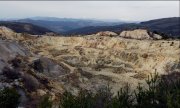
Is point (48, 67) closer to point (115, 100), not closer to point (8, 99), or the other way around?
point (8, 99)

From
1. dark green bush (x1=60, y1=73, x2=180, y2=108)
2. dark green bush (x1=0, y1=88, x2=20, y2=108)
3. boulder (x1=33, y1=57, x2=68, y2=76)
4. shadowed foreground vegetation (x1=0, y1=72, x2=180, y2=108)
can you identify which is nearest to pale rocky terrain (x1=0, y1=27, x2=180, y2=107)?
boulder (x1=33, y1=57, x2=68, y2=76)

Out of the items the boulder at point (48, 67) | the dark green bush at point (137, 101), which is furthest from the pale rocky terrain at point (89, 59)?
the dark green bush at point (137, 101)

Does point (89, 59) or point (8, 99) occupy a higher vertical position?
Result: point (8, 99)

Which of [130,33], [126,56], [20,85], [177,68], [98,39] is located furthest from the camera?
[130,33]

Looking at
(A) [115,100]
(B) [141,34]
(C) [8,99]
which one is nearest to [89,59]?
(B) [141,34]

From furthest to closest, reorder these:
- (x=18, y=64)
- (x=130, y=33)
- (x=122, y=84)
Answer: (x=130, y=33), (x=122, y=84), (x=18, y=64)

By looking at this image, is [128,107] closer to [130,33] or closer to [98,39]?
[98,39]

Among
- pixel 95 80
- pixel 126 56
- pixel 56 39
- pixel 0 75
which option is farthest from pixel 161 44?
pixel 0 75

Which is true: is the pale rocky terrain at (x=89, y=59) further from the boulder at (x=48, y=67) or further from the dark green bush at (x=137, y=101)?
→ the dark green bush at (x=137, y=101)
